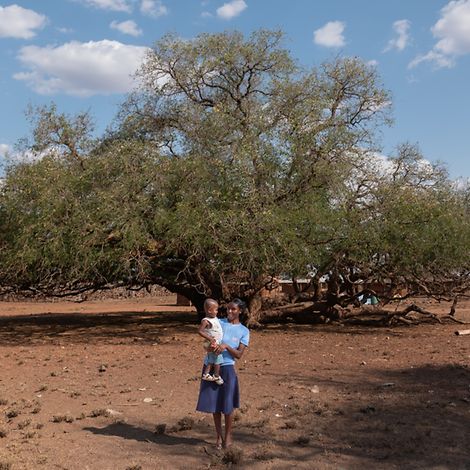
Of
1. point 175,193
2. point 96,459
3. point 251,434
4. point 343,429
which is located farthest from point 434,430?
point 175,193

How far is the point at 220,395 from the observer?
20.4ft

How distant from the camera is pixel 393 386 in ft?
30.9

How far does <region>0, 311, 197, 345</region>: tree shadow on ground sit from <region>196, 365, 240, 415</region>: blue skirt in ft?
31.4

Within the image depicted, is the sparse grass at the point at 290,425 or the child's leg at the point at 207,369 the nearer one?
the child's leg at the point at 207,369

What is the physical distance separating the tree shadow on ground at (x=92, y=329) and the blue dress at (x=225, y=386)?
958 centimetres

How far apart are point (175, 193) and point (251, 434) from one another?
26.9 ft

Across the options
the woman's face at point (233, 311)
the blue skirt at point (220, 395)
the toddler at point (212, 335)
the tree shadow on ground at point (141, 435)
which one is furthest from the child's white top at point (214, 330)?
the tree shadow on ground at point (141, 435)

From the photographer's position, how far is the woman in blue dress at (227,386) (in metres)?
6.16

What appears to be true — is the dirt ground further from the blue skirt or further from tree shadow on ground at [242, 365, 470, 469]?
the blue skirt

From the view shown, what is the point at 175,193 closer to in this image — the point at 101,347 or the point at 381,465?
the point at 101,347

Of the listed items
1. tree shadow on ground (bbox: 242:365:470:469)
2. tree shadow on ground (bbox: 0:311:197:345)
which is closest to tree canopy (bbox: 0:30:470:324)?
tree shadow on ground (bbox: 0:311:197:345)

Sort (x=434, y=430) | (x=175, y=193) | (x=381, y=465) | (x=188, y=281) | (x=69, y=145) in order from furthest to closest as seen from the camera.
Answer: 1. (x=188, y=281)
2. (x=69, y=145)
3. (x=175, y=193)
4. (x=434, y=430)
5. (x=381, y=465)

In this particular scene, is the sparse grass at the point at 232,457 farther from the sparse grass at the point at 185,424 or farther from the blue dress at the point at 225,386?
the sparse grass at the point at 185,424

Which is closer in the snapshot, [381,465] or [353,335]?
[381,465]
